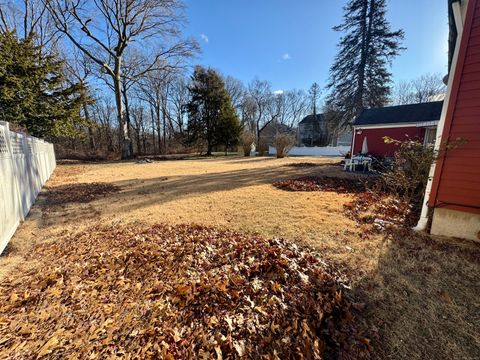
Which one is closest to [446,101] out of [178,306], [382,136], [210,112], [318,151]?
[178,306]

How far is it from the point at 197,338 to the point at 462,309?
2.60m

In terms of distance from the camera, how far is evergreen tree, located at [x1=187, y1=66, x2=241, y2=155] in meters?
23.2

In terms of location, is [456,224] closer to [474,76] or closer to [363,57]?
[474,76]

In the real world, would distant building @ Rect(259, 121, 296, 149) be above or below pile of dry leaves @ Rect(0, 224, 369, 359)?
above

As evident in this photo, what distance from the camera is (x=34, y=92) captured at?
11922 millimetres

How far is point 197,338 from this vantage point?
173 centimetres

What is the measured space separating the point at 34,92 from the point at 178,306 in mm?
15898

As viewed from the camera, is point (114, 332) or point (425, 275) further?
point (425, 275)

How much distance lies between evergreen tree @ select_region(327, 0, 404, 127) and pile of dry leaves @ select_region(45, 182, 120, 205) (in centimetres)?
1939

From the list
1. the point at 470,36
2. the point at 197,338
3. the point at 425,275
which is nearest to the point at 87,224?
the point at 197,338

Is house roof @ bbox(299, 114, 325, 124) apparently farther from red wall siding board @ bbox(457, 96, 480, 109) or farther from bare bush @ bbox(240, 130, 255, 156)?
red wall siding board @ bbox(457, 96, 480, 109)

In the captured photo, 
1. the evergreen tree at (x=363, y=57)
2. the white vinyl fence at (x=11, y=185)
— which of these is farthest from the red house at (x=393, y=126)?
the white vinyl fence at (x=11, y=185)

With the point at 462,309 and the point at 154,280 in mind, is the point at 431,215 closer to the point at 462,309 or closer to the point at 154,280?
the point at 462,309

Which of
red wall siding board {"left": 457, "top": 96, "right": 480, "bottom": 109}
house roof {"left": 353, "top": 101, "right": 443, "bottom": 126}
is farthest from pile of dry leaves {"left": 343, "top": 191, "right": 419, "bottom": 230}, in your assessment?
house roof {"left": 353, "top": 101, "right": 443, "bottom": 126}
